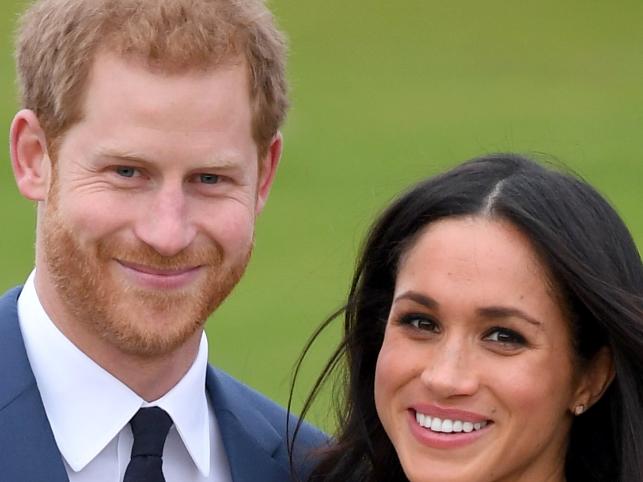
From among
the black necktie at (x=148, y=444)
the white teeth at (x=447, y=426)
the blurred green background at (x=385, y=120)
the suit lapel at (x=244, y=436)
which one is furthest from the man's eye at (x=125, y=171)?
the blurred green background at (x=385, y=120)

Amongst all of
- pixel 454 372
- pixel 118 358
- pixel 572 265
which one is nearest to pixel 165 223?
pixel 118 358

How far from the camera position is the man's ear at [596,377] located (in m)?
4.51

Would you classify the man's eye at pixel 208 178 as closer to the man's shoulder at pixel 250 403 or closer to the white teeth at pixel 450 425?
the man's shoulder at pixel 250 403

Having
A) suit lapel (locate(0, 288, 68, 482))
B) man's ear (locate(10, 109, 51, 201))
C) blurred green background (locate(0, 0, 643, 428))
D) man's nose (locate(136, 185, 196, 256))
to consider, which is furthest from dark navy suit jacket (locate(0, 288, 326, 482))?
blurred green background (locate(0, 0, 643, 428))

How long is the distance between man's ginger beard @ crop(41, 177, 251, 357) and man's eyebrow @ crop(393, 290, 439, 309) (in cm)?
50

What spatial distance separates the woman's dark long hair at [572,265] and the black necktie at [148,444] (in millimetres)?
677

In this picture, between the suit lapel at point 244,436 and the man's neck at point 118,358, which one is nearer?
the man's neck at point 118,358

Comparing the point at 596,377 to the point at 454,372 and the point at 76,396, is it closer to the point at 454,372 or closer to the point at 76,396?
the point at 454,372

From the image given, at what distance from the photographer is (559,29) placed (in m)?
18.0

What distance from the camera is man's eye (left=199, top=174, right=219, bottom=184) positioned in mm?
4371

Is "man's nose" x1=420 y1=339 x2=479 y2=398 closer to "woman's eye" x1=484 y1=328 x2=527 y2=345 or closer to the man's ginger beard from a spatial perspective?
"woman's eye" x1=484 y1=328 x2=527 y2=345

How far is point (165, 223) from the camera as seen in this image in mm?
4266

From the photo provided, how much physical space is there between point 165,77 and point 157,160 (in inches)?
8.0

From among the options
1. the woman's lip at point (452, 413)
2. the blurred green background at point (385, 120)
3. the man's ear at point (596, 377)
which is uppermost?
the man's ear at point (596, 377)
